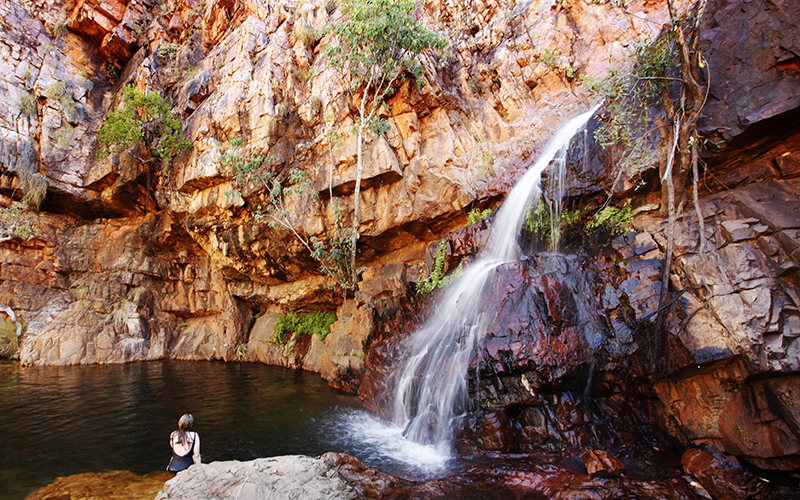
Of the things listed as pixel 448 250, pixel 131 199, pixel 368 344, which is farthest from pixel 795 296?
pixel 131 199

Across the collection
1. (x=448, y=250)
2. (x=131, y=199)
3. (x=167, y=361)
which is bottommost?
(x=167, y=361)

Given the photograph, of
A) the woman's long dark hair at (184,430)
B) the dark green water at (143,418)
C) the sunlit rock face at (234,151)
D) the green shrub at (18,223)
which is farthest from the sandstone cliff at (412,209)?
the woman's long dark hair at (184,430)

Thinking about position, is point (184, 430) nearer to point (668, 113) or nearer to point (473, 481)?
point (473, 481)

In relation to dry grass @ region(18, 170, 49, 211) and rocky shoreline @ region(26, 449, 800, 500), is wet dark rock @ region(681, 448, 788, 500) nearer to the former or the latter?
rocky shoreline @ region(26, 449, 800, 500)

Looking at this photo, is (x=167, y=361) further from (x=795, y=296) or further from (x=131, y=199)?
(x=795, y=296)

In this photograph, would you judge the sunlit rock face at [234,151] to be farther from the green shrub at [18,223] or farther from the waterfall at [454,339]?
the waterfall at [454,339]

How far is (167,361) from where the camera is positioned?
1691cm

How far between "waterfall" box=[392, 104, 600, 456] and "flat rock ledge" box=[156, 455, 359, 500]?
2.61m

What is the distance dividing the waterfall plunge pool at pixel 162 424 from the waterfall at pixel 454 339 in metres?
0.55

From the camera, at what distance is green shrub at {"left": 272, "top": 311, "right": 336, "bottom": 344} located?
17.1m

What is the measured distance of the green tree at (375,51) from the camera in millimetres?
12578

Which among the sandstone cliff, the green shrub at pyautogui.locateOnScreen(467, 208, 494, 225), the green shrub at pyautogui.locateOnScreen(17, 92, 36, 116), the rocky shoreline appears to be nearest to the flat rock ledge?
the rocky shoreline

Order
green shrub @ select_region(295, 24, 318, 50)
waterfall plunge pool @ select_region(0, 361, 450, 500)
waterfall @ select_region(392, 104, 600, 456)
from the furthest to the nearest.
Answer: green shrub @ select_region(295, 24, 318, 50), waterfall @ select_region(392, 104, 600, 456), waterfall plunge pool @ select_region(0, 361, 450, 500)

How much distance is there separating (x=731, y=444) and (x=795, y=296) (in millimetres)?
2432
